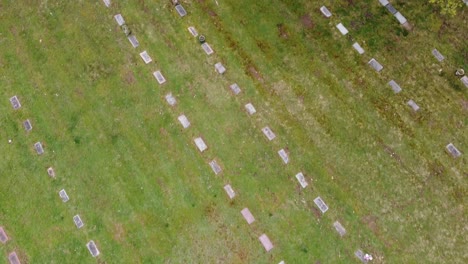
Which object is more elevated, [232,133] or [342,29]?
[342,29]

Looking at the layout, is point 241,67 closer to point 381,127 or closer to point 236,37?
point 236,37

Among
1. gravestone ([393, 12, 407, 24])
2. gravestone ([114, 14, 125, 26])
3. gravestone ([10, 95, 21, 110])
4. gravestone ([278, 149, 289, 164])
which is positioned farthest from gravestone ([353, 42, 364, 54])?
gravestone ([10, 95, 21, 110])

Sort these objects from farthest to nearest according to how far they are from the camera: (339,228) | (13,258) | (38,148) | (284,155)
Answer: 1. (284,155)
2. (38,148)
3. (339,228)
4. (13,258)

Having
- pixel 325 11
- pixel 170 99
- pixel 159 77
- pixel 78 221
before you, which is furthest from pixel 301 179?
pixel 78 221

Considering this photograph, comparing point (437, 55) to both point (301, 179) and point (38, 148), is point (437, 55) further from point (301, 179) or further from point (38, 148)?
point (38, 148)

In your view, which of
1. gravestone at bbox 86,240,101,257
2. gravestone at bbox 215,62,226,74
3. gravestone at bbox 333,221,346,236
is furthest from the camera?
gravestone at bbox 215,62,226,74

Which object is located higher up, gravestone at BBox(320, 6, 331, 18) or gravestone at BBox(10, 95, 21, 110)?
gravestone at BBox(10, 95, 21, 110)

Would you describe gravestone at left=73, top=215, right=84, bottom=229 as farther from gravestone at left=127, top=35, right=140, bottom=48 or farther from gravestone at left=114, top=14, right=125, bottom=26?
gravestone at left=114, top=14, right=125, bottom=26
